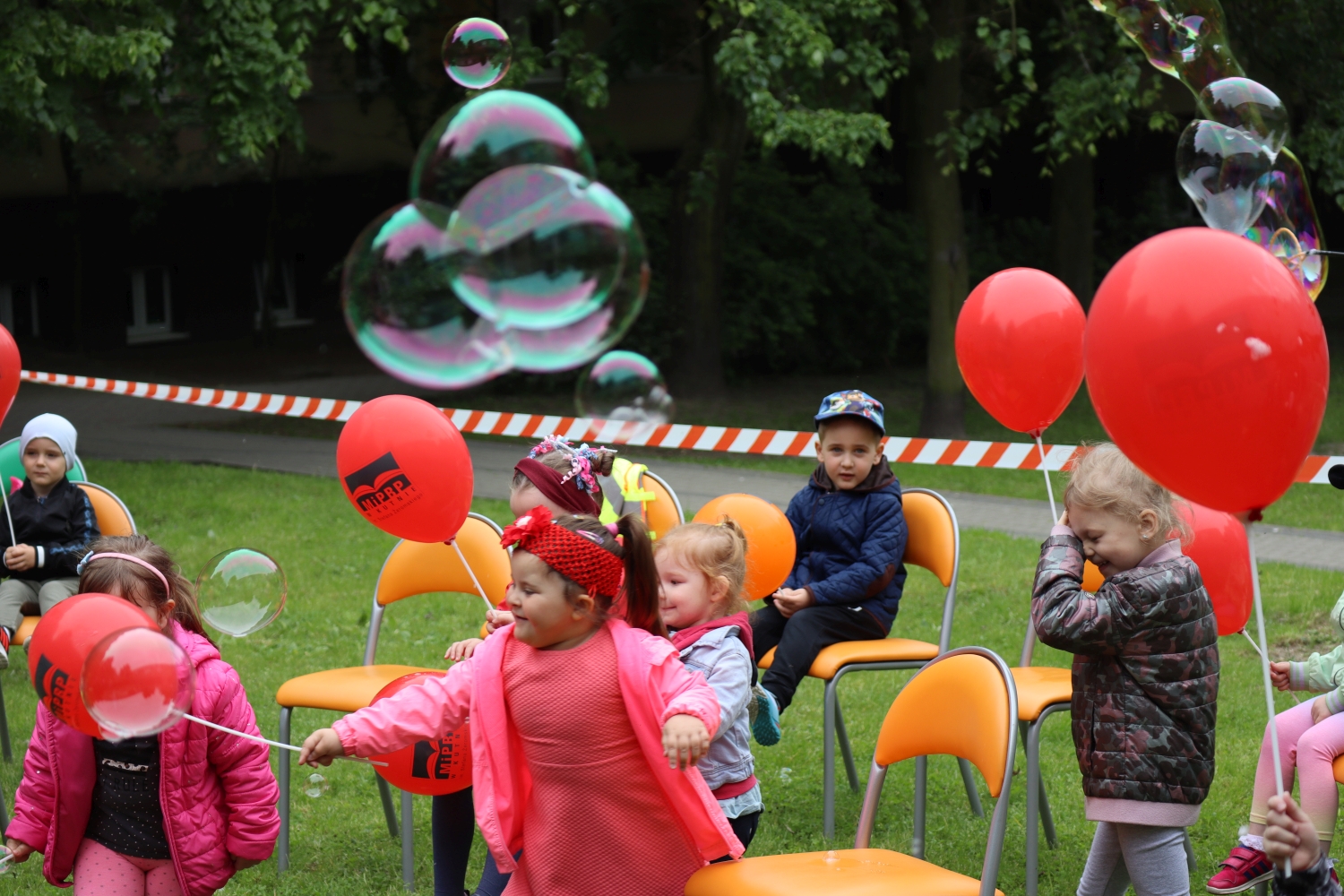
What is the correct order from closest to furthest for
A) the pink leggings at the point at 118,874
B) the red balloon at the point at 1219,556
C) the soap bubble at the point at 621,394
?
the pink leggings at the point at 118,874 → the red balloon at the point at 1219,556 → the soap bubble at the point at 621,394

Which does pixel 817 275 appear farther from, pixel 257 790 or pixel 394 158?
pixel 257 790

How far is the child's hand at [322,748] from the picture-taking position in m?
2.68

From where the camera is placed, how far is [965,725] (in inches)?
121

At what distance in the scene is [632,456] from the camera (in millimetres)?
12523

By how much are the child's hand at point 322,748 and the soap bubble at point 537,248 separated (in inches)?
113

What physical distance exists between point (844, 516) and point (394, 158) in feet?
58.6

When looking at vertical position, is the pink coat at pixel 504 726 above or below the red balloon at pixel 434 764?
above

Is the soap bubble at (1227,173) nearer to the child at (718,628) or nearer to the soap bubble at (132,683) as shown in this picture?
the child at (718,628)

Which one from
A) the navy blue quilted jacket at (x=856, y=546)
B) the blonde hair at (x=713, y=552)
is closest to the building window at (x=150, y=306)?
the navy blue quilted jacket at (x=856, y=546)

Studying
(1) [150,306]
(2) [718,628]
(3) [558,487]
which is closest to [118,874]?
(3) [558,487]

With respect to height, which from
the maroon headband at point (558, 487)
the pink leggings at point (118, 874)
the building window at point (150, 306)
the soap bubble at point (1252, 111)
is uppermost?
the soap bubble at point (1252, 111)

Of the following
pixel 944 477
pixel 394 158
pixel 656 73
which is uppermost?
pixel 656 73

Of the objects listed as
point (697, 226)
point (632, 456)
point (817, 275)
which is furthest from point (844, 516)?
point (817, 275)

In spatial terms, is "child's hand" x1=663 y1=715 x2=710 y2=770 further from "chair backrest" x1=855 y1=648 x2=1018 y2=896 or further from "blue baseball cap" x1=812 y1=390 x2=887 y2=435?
"blue baseball cap" x1=812 y1=390 x2=887 y2=435
